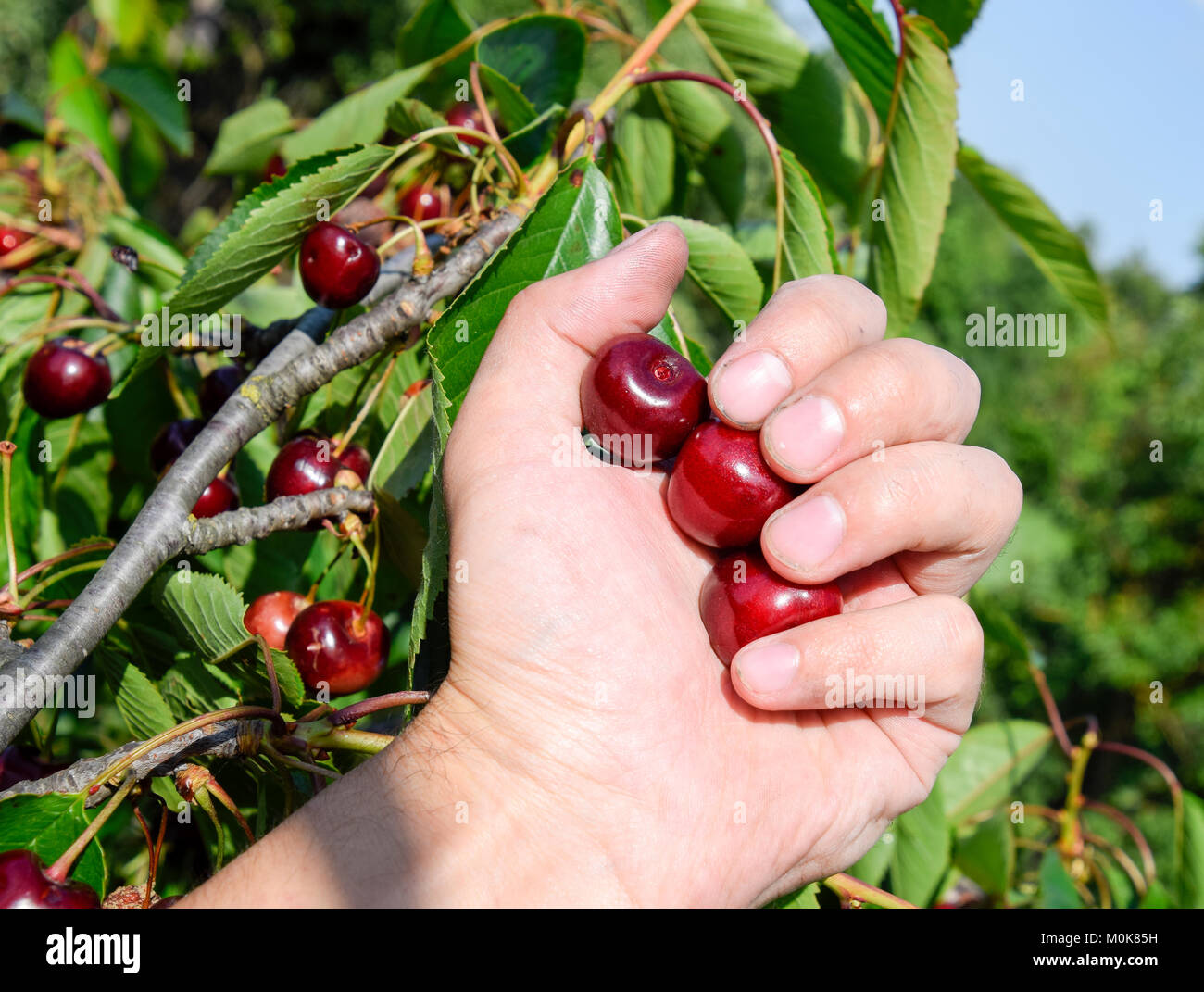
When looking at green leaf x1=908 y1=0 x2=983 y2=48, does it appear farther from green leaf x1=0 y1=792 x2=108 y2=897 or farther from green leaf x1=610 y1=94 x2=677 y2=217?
green leaf x1=0 y1=792 x2=108 y2=897

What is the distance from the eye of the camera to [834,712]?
1.39m

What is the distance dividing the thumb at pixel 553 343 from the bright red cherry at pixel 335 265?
34 centimetres

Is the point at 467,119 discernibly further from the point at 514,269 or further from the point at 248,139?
the point at 514,269

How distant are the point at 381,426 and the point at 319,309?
0.25 m

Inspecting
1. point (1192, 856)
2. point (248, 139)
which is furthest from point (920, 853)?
point (248, 139)

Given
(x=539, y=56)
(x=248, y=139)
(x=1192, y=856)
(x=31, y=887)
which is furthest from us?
(x=1192, y=856)

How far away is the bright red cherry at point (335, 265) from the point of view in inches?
57.5

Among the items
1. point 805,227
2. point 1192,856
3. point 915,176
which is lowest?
point 1192,856

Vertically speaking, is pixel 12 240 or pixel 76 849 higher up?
pixel 12 240

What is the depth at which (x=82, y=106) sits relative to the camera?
3037 mm

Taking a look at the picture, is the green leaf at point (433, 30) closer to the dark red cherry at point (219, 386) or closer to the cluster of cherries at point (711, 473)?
the dark red cherry at point (219, 386)

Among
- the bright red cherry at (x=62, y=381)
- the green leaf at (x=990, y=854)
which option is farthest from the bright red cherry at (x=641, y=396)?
the green leaf at (x=990, y=854)

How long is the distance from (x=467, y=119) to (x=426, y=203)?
27 centimetres
